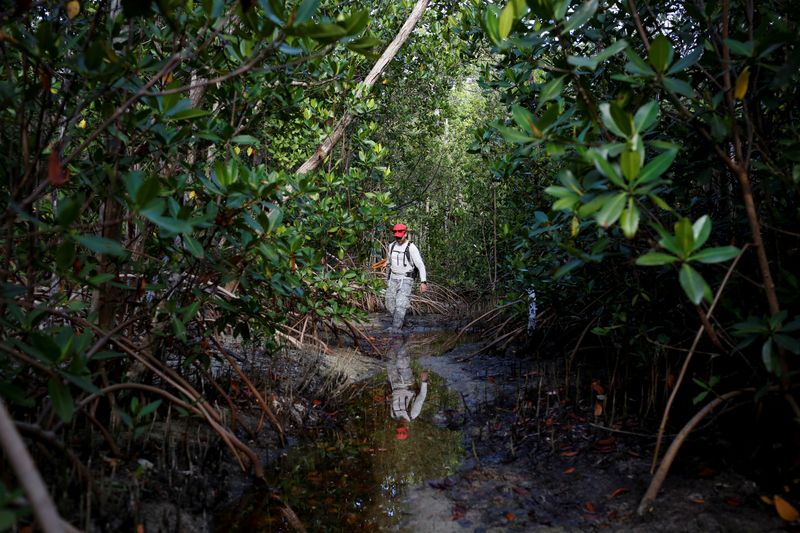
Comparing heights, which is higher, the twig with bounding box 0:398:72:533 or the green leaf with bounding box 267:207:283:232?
the green leaf with bounding box 267:207:283:232

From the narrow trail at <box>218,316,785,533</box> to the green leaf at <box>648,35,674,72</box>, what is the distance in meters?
1.55

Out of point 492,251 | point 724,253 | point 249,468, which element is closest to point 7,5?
point 249,468

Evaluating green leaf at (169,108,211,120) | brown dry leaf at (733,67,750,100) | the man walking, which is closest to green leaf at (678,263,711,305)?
brown dry leaf at (733,67,750,100)

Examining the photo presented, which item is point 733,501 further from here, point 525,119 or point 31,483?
point 31,483

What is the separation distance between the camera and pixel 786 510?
71.2 inches

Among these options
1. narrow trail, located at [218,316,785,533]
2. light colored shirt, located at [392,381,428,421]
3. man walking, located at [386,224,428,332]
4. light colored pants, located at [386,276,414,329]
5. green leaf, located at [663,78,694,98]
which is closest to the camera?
green leaf, located at [663,78,694,98]

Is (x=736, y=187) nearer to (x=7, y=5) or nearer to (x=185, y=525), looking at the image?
(x=185, y=525)

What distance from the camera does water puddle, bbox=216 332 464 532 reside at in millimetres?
2402

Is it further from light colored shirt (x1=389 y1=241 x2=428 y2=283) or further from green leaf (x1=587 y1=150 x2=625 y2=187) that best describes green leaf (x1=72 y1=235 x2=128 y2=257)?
light colored shirt (x1=389 y1=241 x2=428 y2=283)

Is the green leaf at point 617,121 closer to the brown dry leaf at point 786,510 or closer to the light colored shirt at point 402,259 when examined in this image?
the brown dry leaf at point 786,510

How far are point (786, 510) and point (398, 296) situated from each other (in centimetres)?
603

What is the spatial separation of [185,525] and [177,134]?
60.4 inches

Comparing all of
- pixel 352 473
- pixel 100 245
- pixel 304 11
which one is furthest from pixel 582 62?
pixel 352 473

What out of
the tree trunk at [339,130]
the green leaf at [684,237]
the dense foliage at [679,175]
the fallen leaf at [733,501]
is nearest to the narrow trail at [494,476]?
the fallen leaf at [733,501]
